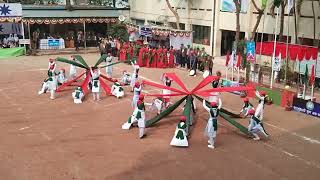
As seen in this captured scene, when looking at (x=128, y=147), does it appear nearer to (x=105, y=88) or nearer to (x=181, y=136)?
(x=181, y=136)

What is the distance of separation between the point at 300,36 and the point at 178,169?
16663 millimetres

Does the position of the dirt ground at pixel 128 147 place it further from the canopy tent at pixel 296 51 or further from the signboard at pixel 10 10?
the signboard at pixel 10 10

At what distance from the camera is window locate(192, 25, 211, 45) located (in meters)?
34.0

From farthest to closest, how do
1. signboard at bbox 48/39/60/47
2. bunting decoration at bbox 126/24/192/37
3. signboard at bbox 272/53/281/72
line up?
signboard at bbox 48/39/60/47
bunting decoration at bbox 126/24/192/37
signboard at bbox 272/53/281/72

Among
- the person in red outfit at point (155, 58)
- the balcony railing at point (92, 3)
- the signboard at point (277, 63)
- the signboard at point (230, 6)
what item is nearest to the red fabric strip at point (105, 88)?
the person in red outfit at point (155, 58)

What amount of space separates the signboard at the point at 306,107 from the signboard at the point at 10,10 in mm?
22666

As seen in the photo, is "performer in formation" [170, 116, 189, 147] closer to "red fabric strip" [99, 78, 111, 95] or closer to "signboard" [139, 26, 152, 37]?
"red fabric strip" [99, 78, 111, 95]

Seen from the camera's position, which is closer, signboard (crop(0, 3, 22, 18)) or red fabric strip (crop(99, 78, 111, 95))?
red fabric strip (crop(99, 78, 111, 95))

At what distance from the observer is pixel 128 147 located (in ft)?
44.4

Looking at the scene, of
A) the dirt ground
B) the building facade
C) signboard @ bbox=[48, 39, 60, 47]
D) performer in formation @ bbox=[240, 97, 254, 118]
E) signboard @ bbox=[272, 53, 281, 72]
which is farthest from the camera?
signboard @ bbox=[48, 39, 60, 47]

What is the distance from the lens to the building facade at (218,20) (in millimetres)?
25609

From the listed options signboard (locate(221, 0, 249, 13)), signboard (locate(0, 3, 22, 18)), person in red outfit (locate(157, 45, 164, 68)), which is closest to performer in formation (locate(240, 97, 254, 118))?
person in red outfit (locate(157, 45, 164, 68))

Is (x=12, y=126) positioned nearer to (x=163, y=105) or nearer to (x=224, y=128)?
(x=163, y=105)

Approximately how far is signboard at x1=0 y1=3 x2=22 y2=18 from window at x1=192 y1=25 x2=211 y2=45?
44.4 feet
